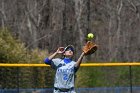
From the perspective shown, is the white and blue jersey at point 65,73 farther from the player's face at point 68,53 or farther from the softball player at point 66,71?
the player's face at point 68,53

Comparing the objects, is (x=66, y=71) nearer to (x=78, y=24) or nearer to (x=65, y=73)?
(x=65, y=73)

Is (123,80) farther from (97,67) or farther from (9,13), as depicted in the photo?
(9,13)

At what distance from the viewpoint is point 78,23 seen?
36844 millimetres

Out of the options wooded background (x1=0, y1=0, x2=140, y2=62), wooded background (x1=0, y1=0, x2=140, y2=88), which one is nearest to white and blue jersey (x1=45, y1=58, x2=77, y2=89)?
wooded background (x1=0, y1=0, x2=140, y2=88)

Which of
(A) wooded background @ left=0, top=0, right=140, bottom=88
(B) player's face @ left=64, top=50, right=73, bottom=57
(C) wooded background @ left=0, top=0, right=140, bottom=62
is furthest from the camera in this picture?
(C) wooded background @ left=0, top=0, right=140, bottom=62

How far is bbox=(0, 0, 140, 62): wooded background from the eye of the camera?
119 ft

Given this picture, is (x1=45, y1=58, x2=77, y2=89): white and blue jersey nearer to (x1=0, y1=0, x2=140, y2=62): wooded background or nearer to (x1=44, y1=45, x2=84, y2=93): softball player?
(x1=44, y1=45, x2=84, y2=93): softball player

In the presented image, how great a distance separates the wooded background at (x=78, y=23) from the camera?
3628 cm

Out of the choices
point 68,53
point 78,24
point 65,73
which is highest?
point 68,53

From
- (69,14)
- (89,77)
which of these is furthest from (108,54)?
(89,77)

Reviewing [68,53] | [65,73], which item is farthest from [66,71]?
[68,53]

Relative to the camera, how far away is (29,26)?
3688cm

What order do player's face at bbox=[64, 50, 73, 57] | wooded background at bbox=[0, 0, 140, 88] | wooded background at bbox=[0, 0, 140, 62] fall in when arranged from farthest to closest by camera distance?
wooded background at bbox=[0, 0, 140, 62] → wooded background at bbox=[0, 0, 140, 88] → player's face at bbox=[64, 50, 73, 57]

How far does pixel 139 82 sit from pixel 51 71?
7.81 ft
